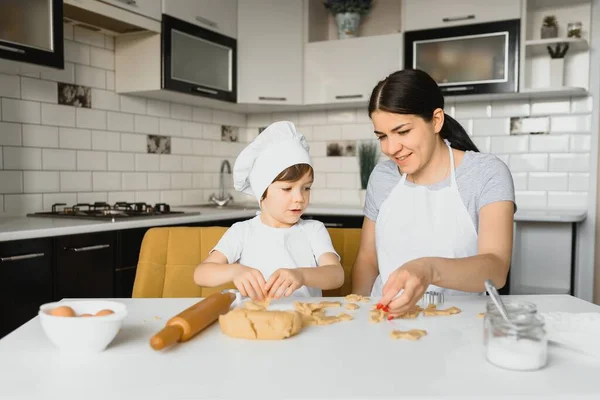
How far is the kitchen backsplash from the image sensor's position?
286 cm

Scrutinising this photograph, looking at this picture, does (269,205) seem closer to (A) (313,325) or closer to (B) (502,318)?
(A) (313,325)

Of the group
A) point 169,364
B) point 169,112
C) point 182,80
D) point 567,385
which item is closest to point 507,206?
point 567,385

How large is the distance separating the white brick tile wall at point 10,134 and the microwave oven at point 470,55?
2318mm

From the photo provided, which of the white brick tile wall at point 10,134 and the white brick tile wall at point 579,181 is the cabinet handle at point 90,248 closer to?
the white brick tile wall at point 10,134

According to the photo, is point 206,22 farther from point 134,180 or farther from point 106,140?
point 134,180

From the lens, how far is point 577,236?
3.56 metres

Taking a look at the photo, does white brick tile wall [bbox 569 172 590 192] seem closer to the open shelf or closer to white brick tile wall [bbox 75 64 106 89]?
the open shelf

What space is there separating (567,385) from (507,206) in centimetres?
79

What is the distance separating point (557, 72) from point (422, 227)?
225cm

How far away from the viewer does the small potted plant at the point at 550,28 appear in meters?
3.43

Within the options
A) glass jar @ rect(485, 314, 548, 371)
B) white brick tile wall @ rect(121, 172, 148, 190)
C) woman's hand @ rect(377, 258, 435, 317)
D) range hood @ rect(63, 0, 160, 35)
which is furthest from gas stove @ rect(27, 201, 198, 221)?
glass jar @ rect(485, 314, 548, 371)

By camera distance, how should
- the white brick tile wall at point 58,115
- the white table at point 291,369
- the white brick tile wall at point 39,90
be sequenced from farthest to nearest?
the white brick tile wall at point 58,115, the white brick tile wall at point 39,90, the white table at point 291,369

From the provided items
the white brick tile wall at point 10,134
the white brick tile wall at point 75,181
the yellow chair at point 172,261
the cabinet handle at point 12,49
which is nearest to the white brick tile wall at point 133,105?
the white brick tile wall at point 75,181

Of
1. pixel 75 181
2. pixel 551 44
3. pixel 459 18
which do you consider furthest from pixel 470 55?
pixel 75 181
